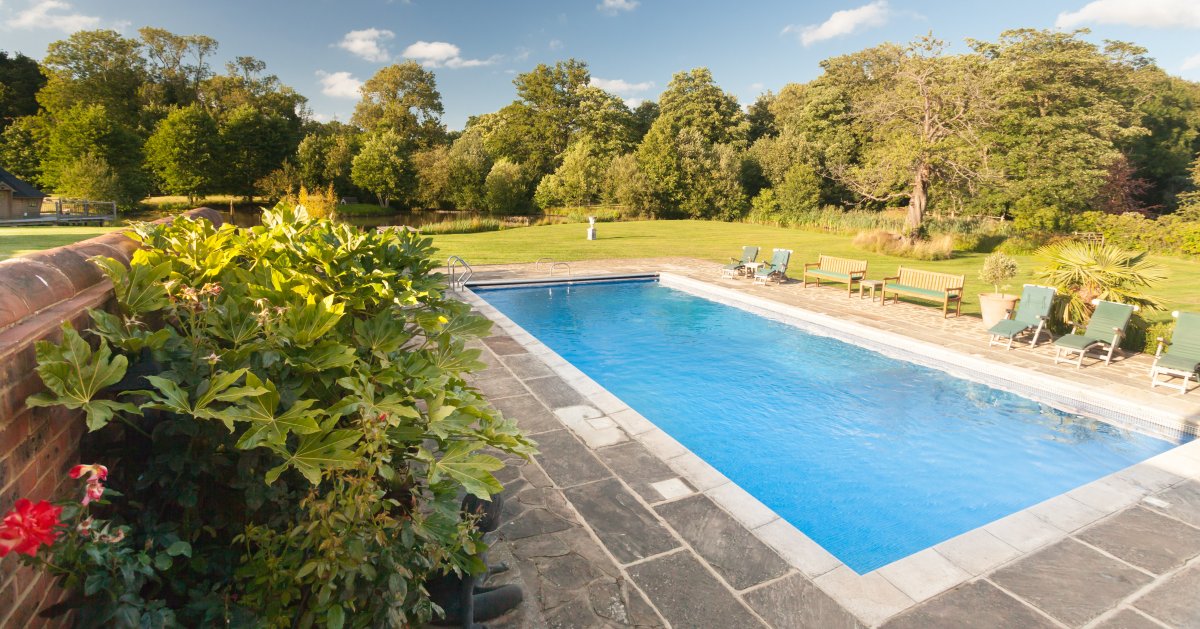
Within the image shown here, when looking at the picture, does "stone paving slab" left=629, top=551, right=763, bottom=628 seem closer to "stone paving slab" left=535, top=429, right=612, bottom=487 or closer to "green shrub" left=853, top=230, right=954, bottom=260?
"stone paving slab" left=535, top=429, right=612, bottom=487

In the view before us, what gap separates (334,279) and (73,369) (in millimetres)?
981

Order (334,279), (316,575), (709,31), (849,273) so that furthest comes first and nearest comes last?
(709,31) → (849,273) → (334,279) → (316,575)

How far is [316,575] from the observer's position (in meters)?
1.51

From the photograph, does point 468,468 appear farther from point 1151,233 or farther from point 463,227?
point 1151,233

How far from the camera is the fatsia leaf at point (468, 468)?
1636 mm

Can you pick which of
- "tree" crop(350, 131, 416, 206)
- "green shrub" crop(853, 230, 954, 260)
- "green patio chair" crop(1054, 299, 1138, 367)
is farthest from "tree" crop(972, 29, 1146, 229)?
"tree" crop(350, 131, 416, 206)

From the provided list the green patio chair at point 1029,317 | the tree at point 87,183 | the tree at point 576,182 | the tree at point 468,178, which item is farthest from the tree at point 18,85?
the green patio chair at point 1029,317

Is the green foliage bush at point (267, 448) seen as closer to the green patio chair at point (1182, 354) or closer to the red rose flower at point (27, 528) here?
the red rose flower at point (27, 528)

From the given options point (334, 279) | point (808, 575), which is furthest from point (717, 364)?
point (334, 279)

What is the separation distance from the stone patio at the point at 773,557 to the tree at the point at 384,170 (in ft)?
132

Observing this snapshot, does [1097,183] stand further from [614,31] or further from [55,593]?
[55,593]

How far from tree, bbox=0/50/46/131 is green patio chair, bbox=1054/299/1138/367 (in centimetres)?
5311

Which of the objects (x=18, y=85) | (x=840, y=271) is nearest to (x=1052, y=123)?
(x=840, y=271)

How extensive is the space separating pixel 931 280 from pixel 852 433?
5917 mm
